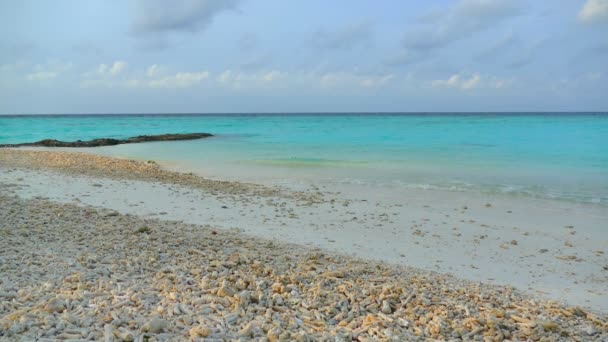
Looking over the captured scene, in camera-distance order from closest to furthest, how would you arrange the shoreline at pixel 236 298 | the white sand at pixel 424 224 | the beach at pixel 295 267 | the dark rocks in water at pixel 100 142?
1. the shoreline at pixel 236 298
2. the beach at pixel 295 267
3. the white sand at pixel 424 224
4. the dark rocks in water at pixel 100 142

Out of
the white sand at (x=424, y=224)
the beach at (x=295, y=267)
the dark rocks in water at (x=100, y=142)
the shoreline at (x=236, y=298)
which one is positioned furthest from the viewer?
the dark rocks in water at (x=100, y=142)

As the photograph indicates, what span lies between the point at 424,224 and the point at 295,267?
3740 millimetres

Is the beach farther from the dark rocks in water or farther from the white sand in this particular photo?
the dark rocks in water

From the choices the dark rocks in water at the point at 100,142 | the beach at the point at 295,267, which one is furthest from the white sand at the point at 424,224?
the dark rocks in water at the point at 100,142

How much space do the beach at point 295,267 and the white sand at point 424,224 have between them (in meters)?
0.03

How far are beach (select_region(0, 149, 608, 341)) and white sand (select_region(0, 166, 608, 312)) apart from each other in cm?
3

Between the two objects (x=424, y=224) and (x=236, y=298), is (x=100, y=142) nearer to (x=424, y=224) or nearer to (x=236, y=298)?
(x=424, y=224)

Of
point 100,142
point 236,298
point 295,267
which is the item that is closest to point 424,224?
point 295,267

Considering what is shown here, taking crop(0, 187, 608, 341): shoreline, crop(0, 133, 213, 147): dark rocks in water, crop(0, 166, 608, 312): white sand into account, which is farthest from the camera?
crop(0, 133, 213, 147): dark rocks in water

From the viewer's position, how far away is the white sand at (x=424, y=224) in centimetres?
574

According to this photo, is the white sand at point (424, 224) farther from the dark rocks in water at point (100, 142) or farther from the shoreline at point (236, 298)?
the dark rocks in water at point (100, 142)

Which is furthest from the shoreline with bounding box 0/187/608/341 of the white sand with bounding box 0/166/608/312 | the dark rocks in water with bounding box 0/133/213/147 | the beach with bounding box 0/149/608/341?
the dark rocks in water with bounding box 0/133/213/147

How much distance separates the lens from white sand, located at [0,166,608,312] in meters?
5.74

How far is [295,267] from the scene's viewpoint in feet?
16.3
